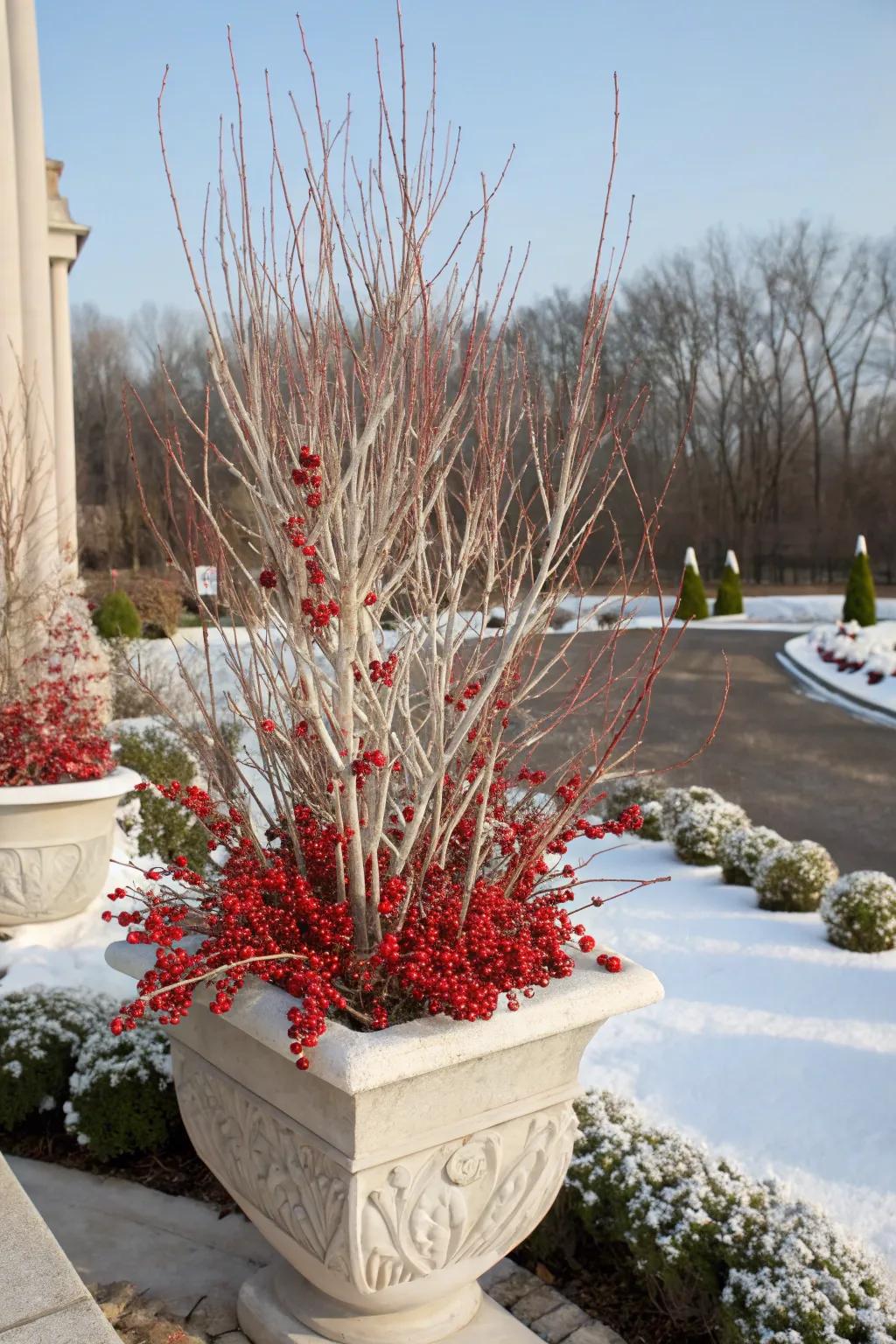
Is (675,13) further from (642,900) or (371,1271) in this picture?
(642,900)

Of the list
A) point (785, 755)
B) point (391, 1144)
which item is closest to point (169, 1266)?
point (391, 1144)

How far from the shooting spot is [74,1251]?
2965mm

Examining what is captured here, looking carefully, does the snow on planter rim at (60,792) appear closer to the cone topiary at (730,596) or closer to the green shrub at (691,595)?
the green shrub at (691,595)

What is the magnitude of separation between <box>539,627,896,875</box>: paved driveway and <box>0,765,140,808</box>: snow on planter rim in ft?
10.5

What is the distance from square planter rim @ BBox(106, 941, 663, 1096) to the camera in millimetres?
1987

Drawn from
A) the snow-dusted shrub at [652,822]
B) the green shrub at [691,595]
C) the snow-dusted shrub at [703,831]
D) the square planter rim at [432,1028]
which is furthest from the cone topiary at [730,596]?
the square planter rim at [432,1028]

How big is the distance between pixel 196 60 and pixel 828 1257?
3068mm

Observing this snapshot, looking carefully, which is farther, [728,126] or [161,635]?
[161,635]

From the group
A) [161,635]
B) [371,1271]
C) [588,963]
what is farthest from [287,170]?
[161,635]

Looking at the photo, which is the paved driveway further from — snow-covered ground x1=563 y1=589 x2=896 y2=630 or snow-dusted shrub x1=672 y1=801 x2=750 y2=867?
snow-covered ground x1=563 y1=589 x2=896 y2=630

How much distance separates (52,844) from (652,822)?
431 cm

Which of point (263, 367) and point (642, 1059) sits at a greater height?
point (263, 367)

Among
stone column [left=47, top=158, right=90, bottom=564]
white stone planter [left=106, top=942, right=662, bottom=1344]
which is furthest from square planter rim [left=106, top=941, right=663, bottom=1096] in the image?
stone column [left=47, top=158, right=90, bottom=564]

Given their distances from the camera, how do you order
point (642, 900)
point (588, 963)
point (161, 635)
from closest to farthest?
point (588, 963) → point (642, 900) → point (161, 635)
